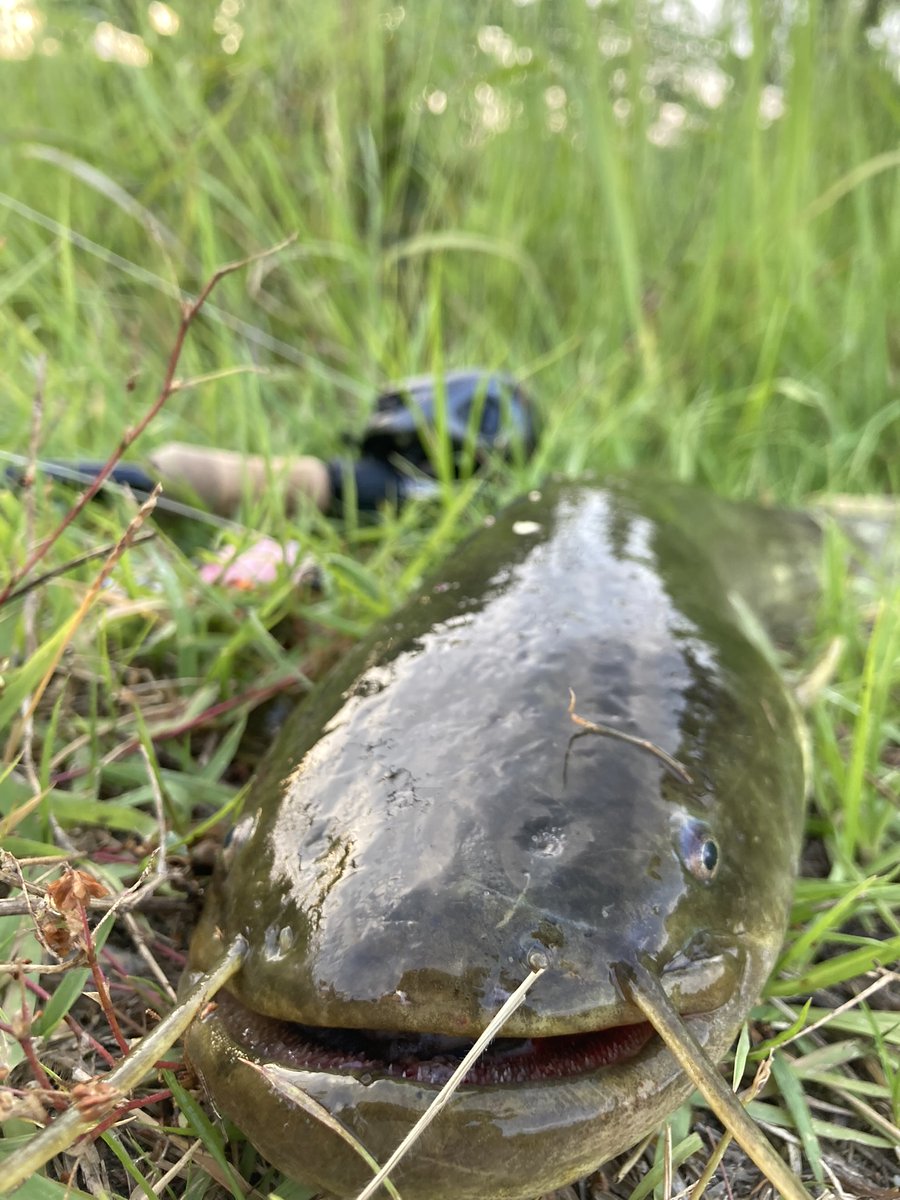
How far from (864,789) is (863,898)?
0.25 m

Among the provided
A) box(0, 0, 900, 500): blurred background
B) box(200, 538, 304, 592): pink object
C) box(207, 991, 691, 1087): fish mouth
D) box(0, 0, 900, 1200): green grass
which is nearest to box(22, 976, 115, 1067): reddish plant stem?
box(207, 991, 691, 1087): fish mouth

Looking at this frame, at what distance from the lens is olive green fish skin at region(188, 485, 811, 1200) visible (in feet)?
2.66

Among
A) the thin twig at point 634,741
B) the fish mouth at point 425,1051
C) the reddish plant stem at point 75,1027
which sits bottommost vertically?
the reddish plant stem at point 75,1027

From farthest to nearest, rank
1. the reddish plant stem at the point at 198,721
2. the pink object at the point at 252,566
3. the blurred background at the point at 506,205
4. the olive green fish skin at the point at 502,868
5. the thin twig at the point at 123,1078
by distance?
the blurred background at the point at 506,205 → the pink object at the point at 252,566 → the reddish plant stem at the point at 198,721 → the olive green fish skin at the point at 502,868 → the thin twig at the point at 123,1078

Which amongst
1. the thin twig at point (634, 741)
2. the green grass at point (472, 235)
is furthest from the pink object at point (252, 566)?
the thin twig at point (634, 741)

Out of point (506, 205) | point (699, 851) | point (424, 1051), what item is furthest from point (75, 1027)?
point (506, 205)

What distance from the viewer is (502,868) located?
2.97 feet

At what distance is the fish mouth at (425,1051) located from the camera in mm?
830

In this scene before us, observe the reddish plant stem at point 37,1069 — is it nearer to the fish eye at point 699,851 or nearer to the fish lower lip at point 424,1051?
the fish lower lip at point 424,1051

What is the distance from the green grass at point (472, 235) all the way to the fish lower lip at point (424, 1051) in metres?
1.35

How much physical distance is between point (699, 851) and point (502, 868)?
10.7 inches

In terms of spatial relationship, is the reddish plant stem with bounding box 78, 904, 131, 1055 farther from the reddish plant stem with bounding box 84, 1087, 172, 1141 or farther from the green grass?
the green grass


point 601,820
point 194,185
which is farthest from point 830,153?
point 601,820

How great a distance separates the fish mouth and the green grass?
4.42 ft
